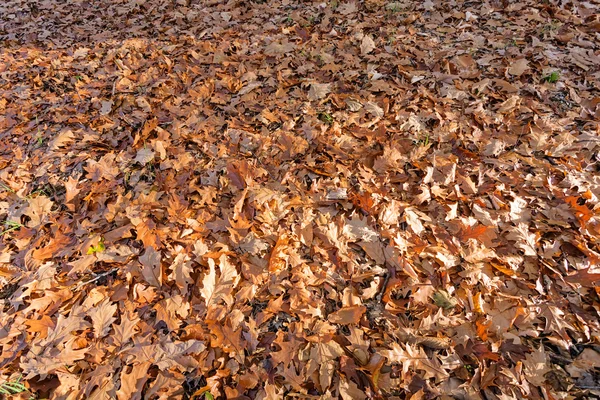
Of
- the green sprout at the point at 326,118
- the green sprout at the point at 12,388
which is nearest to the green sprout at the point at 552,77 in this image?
the green sprout at the point at 326,118

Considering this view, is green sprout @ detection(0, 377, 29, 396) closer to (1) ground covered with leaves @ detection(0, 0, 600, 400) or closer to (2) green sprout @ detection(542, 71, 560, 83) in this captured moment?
(1) ground covered with leaves @ detection(0, 0, 600, 400)

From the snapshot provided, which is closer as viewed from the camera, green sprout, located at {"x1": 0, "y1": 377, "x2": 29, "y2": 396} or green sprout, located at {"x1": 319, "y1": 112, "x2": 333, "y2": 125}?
green sprout, located at {"x1": 0, "y1": 377, "x2": 29, "y2": 396}

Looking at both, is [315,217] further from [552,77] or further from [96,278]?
[552,77]

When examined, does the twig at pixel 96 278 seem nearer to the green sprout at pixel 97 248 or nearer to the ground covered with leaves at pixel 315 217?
the ground covered with leaves at pixel 315 217

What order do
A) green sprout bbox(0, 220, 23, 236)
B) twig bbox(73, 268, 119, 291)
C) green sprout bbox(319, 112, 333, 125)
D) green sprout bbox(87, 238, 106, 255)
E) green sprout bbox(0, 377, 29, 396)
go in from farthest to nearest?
green sprout bbox(319, 112, 333, 125)
green sprout bbox(0, 220, 23, 236)
green sprout bbox(87, 238, 106, 255)
twig bbox(73, 268, 119, 291)
green sprout bbox(0, 377, 29, 396)

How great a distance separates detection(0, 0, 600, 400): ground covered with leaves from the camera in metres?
1.86

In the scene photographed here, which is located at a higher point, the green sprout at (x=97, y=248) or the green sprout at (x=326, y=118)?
the green sprout at (x=326, y=118)

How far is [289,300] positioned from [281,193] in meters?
0.84

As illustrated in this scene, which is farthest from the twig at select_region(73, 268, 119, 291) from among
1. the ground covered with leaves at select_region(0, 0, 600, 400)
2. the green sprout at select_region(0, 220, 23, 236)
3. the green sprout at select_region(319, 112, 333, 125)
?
the green sprout at select_region(319, 112, 333, 125)

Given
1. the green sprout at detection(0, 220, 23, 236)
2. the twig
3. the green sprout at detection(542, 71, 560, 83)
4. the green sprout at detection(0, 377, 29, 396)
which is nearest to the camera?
the green sprout at detection(0, 377, 29, 396)

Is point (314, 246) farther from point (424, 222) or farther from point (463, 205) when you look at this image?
point (463, 205)

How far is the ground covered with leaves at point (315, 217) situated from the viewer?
1860mm

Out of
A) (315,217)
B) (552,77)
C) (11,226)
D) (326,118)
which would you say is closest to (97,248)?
(11,226)

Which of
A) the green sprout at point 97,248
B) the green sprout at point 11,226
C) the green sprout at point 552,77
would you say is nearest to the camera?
the green sprout at point 97,248
